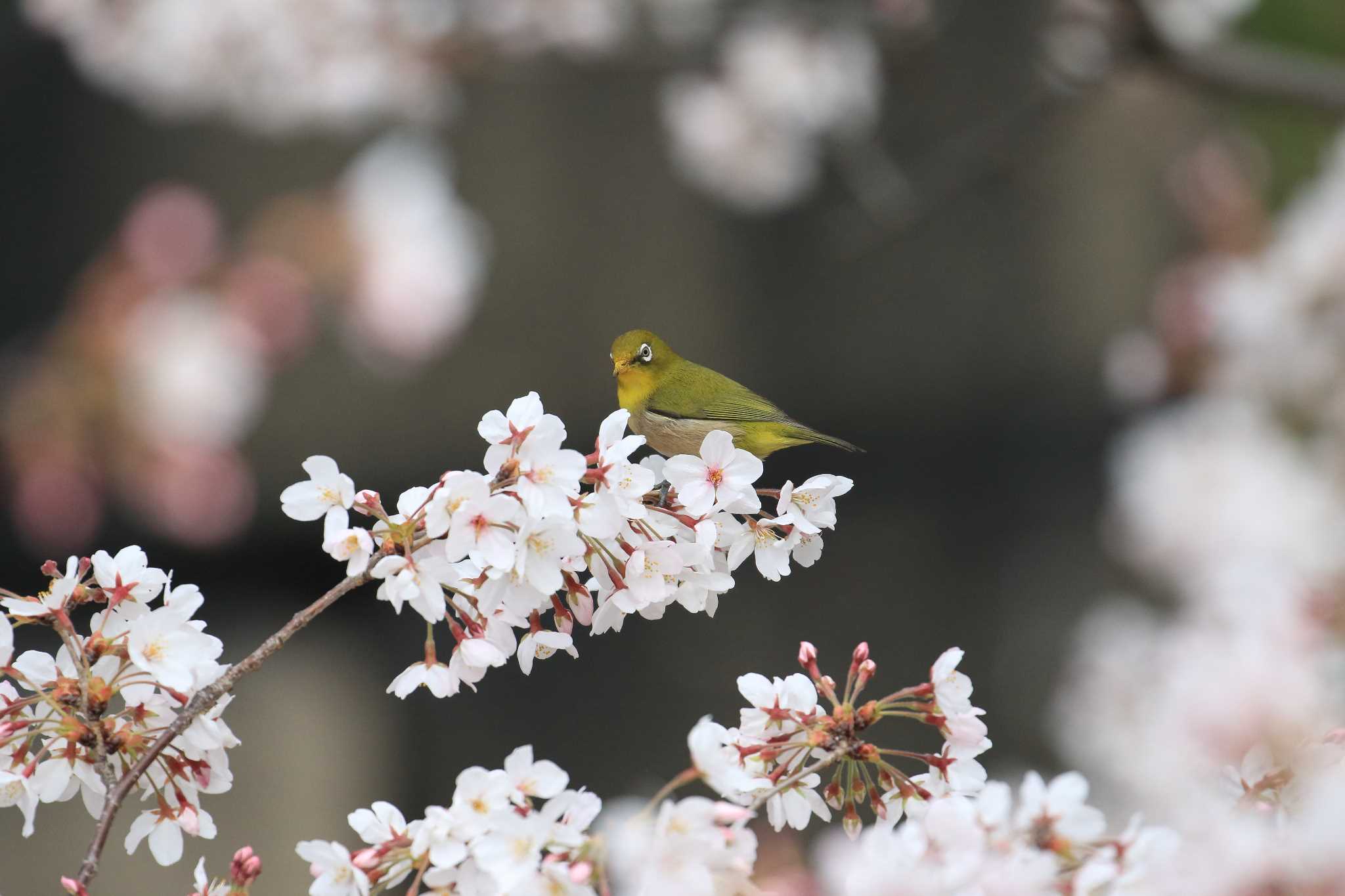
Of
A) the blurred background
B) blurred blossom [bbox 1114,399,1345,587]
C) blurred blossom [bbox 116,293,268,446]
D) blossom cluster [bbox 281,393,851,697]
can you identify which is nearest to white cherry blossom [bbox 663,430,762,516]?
blossom cluster [bbox 281,393,851,697]

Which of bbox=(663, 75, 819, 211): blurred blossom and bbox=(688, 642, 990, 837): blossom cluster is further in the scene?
bbox=(663, 75, 819, 211): blurred blossom

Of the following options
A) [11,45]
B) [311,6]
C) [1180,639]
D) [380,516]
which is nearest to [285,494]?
[380,516]

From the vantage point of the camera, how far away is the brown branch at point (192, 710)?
693 millimetres

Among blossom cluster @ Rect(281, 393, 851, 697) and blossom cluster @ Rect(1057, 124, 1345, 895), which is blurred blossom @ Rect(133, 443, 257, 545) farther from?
blossom cluster @ Rect(281, 393, 851, 697)

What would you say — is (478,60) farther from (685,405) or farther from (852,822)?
(852,822)

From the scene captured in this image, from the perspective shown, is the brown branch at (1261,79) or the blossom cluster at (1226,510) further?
the blossom cluster at (1226,510)

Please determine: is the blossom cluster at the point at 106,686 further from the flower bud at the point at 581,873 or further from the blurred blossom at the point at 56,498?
the blurred blossom at the point at 56,498

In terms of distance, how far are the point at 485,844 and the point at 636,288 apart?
9.69ft

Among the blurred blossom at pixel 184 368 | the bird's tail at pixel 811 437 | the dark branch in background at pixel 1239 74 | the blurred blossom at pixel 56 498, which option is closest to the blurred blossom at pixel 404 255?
the blurred blossom at pixel 184 368

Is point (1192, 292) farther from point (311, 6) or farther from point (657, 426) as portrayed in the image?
point (311, 6)

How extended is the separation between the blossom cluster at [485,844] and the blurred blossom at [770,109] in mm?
2971

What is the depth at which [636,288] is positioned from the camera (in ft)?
11.7

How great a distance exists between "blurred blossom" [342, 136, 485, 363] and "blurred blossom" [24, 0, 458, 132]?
0.35m

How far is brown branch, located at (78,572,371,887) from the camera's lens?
69cm
